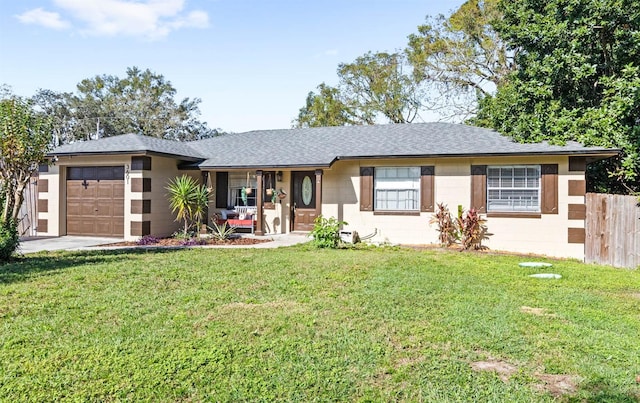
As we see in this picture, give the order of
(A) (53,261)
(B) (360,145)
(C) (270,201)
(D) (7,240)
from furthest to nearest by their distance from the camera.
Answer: (C) (270,201) → (B) (360,145) → (A) (53,261) → (D) (7,240)

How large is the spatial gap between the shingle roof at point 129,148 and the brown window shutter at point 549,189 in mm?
10531

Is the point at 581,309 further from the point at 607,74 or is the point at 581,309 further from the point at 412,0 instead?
the point at 412,0

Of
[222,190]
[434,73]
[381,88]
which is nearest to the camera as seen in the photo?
[222,190]

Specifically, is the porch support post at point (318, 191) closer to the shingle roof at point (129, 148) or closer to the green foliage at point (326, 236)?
the green foliage at point (326, 236)

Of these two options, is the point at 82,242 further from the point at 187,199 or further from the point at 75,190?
the point at 187,199

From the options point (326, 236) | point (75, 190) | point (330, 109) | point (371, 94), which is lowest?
point (326, 236)

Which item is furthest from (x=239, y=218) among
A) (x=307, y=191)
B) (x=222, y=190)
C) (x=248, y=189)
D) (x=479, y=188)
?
(x=479, y=188)

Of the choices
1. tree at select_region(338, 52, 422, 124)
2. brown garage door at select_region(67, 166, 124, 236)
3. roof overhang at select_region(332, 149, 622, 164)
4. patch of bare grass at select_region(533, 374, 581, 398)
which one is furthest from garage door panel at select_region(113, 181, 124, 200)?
tree at select_region(338, 52, 422, 124)

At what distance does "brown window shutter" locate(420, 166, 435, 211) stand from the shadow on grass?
6.78 metres

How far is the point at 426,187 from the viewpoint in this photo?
42.7 feet

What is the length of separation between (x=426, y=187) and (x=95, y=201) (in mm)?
10181

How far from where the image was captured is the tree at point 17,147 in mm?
9070

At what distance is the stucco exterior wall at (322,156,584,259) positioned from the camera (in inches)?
466

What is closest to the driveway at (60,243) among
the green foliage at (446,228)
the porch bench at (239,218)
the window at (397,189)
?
the porch bench at (239,218)
